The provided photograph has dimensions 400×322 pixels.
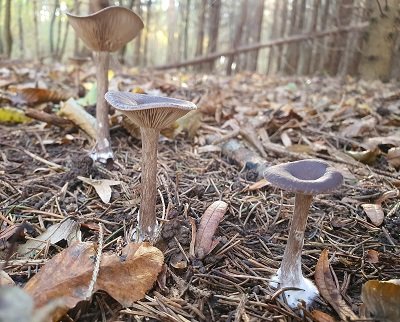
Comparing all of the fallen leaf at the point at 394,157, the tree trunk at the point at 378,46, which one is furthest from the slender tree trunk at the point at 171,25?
the fallen leaf at the point at 394,157

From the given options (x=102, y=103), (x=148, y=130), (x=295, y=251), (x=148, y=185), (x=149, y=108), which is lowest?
(x=295, y=251)

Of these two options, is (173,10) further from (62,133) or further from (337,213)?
(337,213)

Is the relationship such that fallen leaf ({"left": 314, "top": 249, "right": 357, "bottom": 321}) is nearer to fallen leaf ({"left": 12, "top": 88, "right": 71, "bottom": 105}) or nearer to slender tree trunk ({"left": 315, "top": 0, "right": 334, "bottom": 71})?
fallen leaf ({"left": 12, "top": 88, "right": 71, "bottom": 105})

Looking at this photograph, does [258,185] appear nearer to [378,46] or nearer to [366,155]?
[366,155]

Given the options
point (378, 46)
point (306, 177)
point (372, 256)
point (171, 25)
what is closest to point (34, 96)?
point (306, 177)

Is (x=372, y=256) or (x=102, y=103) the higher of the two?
(x=102, y=103)

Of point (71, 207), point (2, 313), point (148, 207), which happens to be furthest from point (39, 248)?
point (2, 313)

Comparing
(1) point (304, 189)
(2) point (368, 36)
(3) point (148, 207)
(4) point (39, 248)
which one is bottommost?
(4) point (39, 248)
